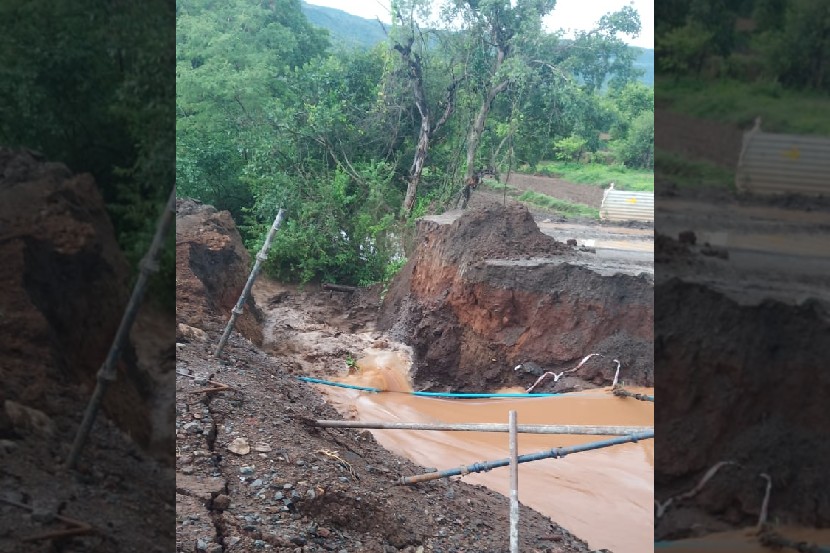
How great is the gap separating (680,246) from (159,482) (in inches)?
36.6

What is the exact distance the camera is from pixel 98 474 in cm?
124

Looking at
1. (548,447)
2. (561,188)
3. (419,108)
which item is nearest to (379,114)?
(419,108)

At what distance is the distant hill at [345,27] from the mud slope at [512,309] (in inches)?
174

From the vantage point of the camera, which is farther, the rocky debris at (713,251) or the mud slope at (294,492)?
the mud slope at (294,492)

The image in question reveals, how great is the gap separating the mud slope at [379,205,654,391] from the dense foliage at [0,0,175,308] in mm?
9036

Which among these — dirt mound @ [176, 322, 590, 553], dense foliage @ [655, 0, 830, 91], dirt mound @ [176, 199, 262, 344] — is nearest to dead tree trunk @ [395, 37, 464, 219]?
dirt mound @ [176, 199, 262, 344]

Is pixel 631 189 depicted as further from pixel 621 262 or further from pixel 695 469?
pixel 695 469

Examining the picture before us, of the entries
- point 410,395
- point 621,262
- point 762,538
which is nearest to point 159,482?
point 762,538

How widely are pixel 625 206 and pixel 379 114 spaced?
4.29 metres

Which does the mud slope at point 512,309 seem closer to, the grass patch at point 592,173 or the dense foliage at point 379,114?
the dense foliage at point 379,114

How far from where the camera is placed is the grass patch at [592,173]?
12.8m

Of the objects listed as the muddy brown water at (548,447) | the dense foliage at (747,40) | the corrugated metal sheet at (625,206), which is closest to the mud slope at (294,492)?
the muddy brown water at (548,447)

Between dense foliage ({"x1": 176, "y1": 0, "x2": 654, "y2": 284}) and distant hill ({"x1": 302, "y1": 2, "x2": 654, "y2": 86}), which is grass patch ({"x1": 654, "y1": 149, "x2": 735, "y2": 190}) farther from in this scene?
distant hill ({"x1": 302, "y1": 2, "x2": 654, "y2": 86})

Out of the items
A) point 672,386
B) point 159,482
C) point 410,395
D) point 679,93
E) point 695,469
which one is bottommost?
point 410,395
